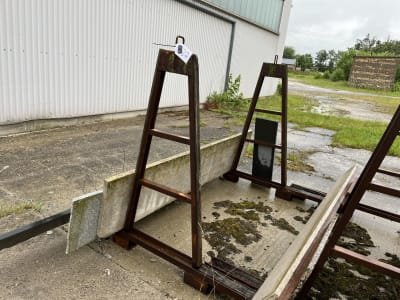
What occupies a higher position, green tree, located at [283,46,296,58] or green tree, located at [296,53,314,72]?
green tree, located at [283,46,296,58]

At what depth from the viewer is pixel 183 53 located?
6.81 feet

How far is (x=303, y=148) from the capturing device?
6.44m

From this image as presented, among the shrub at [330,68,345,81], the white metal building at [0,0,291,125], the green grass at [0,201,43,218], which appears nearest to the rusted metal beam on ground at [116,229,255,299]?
the green grass at [0,201,43,218]

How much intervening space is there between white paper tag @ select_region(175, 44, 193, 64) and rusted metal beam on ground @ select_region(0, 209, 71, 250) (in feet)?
4.46

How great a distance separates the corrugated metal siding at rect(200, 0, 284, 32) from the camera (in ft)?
32.6

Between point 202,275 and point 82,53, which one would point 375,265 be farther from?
point 82,53

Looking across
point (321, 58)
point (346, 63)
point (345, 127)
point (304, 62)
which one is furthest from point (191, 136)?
point (321, 58)

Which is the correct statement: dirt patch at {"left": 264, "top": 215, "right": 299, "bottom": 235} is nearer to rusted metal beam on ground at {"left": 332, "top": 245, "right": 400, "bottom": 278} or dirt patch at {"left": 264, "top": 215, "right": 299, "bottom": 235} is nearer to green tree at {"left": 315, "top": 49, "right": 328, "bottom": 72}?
rusted metal beam on ground at {"left": 332, "top": 245, "right": 400, "bottom": 278}

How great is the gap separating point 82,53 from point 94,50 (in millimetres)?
294

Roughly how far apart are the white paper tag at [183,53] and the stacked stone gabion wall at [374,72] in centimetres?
3020

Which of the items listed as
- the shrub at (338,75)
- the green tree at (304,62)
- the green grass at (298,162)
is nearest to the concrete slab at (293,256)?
the green grass at (298,162)

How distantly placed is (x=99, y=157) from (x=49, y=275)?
2439mm

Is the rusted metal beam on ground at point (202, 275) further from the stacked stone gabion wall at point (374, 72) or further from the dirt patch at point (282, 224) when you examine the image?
the stacked stone gabion wall at point (374, 72)

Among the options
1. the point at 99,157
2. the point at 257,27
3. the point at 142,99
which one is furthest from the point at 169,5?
the point at 257,27
